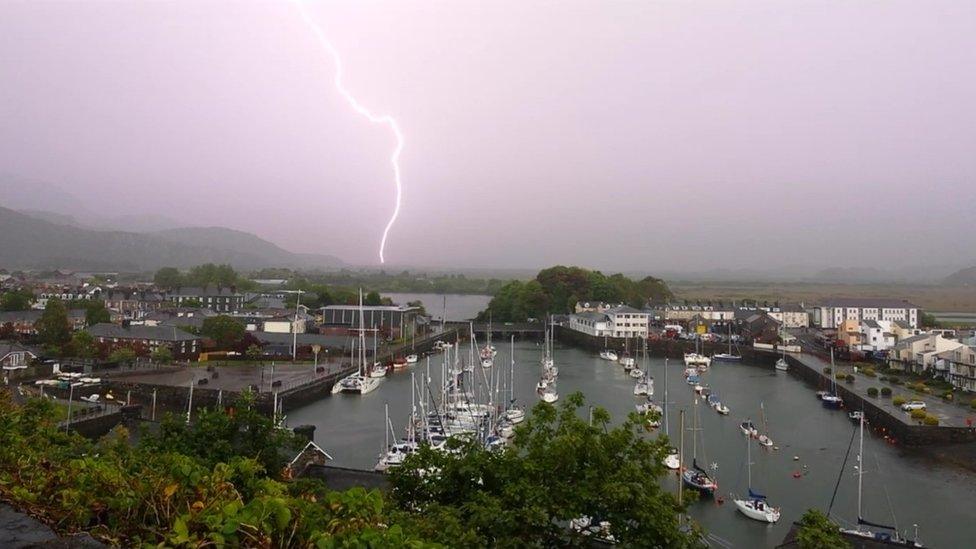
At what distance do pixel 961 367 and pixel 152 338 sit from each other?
86.2 feet

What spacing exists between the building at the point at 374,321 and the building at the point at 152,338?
8.27 m

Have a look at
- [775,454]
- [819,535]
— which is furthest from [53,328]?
[819,535]

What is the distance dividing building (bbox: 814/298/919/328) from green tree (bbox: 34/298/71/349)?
35.2 m

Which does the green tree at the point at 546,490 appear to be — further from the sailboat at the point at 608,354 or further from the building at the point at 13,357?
the sailboat at the point at 608,354

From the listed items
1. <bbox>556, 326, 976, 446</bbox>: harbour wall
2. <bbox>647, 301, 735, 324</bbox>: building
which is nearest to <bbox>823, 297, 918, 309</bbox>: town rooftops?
<bbox>647, 301, 735, 324</bbox>: building

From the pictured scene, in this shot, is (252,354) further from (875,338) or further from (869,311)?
(869,311)

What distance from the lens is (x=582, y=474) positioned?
156 inches

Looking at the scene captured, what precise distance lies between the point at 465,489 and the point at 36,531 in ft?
9.13

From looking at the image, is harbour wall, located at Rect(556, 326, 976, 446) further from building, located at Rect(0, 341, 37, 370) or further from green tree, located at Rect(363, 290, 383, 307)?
building, located at Rect(0, 341, 37, 370)

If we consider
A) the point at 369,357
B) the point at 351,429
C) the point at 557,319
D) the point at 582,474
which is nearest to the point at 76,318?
the point at 369,357

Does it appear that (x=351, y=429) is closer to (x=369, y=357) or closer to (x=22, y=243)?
(x=369, y=357)

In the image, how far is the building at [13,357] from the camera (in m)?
19.0

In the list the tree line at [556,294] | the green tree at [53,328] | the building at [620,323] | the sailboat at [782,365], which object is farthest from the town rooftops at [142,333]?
the sailboat at [782,365]

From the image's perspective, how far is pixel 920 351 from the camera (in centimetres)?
2298
